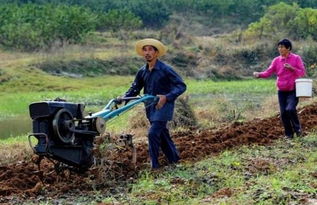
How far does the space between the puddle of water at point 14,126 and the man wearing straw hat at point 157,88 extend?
9781 millimetres


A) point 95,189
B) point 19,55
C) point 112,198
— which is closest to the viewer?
point 112,198

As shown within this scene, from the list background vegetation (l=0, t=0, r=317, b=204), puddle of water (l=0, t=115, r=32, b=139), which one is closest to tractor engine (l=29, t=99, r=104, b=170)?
background vegetation (l=0, t=0, r=317, b=204)

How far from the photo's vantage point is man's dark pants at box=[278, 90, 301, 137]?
35.3 ft

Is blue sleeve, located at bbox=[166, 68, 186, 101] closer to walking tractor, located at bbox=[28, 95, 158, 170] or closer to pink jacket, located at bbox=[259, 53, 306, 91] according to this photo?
walking tractor, located at bbox=[28, 95, 158, 170]

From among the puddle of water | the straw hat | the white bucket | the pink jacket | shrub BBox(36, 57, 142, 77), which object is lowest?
the puddle of water

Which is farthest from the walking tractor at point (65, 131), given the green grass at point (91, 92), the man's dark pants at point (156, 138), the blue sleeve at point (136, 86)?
the green grass at point (91, 92)

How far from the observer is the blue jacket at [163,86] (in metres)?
8.39

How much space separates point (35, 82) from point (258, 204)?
3135 cm

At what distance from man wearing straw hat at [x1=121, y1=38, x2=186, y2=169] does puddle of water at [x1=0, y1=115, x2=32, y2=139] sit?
Result: 9781mm

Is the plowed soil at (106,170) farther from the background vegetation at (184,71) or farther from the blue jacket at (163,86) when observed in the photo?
the blue jacket at (163,86)

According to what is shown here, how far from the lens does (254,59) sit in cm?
5225

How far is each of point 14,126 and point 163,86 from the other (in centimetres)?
1326

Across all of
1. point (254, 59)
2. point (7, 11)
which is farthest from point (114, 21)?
point (254, 59)

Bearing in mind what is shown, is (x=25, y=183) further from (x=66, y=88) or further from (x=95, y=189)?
(x=66, y=88)
